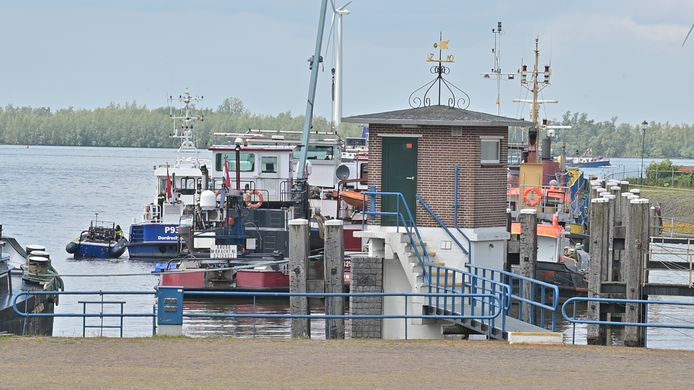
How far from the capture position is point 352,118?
2939 centimetres

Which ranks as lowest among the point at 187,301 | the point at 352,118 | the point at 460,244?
the point at 187,301

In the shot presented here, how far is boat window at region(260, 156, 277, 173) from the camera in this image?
57.0m

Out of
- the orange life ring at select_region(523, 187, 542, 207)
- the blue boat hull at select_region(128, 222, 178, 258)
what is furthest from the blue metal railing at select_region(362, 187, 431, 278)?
the blue boat hull at select_region(128, 222, 178, 258)

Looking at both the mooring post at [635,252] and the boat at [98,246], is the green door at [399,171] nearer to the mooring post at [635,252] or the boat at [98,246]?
the mooring post at [635,252]

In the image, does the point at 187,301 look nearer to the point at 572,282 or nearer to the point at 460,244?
the point at 572,282

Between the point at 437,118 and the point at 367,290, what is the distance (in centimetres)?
379

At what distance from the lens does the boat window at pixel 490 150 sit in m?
29.5

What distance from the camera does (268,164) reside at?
57.1 m

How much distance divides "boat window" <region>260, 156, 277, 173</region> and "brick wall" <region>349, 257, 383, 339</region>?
27.8 m

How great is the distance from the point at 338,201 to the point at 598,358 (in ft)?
109

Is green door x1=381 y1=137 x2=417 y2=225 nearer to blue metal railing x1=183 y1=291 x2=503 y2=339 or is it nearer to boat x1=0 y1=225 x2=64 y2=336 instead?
blue metal railing x1=183 y1=291 x2=503 y2=339

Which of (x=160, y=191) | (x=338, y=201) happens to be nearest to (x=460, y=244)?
(x=338, y=201)

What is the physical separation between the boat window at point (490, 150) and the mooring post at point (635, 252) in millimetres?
3169

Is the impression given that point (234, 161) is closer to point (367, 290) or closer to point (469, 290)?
point (367, 290)
